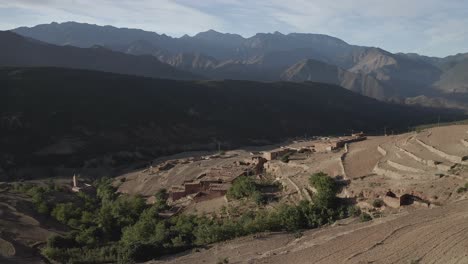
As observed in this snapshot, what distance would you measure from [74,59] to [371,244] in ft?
454

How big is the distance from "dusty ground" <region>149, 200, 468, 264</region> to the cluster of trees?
130 centimetres

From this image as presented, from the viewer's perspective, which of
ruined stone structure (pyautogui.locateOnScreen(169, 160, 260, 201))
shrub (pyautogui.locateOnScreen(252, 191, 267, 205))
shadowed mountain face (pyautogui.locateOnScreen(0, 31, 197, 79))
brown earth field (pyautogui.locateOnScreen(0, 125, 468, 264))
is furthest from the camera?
shadowed mountain face (pyautogui.locateOnScreen(0, 31, 197, 79))

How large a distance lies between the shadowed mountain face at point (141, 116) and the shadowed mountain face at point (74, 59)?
47.1 meters

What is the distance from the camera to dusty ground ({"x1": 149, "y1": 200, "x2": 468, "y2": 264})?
41.4ft

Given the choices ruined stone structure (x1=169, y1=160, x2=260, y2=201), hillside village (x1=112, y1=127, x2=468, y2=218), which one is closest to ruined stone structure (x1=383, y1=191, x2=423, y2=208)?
→ hillside village (x1=112, y1=127, x2=468, y2=218)

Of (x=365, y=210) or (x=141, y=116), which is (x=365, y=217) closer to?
(x=365, y=210)

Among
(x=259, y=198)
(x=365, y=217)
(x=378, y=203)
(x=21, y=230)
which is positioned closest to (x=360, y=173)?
(x=259, y=198)

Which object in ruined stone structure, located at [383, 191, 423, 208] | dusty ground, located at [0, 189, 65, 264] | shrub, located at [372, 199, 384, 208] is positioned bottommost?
dusty ground, located at [0, 189, 65, 264]

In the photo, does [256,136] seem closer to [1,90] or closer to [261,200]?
[1,90]

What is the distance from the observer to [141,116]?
77.7 m

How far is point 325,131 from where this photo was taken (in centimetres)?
8869

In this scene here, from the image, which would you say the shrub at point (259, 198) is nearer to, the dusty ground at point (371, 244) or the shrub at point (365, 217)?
the dusty ground at point (371, 244)

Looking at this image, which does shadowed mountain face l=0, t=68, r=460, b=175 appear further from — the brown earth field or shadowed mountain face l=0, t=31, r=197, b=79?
shadowed mountain face l=0, t=31, r=197, b=79

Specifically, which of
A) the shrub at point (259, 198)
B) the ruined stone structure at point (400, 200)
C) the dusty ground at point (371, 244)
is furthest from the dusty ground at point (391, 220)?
the shrub at point (259, 198)
